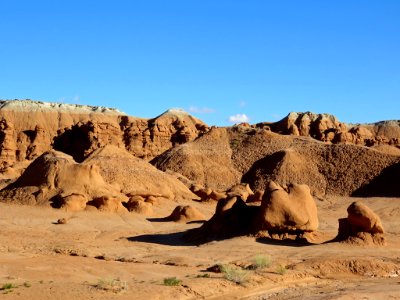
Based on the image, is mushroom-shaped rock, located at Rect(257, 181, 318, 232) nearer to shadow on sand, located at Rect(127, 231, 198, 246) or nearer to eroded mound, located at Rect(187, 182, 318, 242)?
eroded mound, located at Rect(187, 182, 318, 242)

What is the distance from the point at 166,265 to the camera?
16.1m

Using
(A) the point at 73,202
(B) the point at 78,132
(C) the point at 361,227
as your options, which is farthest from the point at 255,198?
(B) the point at 78,132

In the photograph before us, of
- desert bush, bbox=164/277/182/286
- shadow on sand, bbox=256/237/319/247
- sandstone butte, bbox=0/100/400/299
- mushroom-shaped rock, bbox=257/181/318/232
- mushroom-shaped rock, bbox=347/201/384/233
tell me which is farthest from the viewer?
sandstone butte, bbox=0/100/400/299

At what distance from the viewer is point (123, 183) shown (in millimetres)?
35625

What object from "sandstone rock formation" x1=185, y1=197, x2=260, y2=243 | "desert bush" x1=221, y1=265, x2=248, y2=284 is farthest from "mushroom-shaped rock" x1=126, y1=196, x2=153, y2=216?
"desert bush" x1=221, y1=265, x2=248, y2=284

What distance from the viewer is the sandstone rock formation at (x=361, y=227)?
18562mm

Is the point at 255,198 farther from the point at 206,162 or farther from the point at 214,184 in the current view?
the point at 206,162

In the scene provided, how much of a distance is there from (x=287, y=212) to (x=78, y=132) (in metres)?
60.9

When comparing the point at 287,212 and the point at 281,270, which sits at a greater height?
the point at 287,212

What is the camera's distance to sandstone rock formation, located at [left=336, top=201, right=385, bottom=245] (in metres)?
18.6

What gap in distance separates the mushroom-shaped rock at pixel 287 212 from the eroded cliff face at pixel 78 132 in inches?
1985

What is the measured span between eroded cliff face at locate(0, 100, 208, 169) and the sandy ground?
151 feet

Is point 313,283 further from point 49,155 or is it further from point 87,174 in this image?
point 49,155

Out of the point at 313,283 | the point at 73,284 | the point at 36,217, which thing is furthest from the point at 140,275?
the point at 36,217
